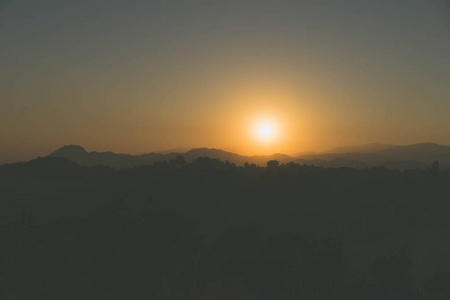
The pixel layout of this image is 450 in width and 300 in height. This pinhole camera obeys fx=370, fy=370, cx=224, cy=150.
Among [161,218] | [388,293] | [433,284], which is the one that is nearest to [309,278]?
[388,293]

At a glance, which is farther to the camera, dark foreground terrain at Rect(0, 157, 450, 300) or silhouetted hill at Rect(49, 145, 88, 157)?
silhouetted hill at Rect(49, 145, 88, 157)

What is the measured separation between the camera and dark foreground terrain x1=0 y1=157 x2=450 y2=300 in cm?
2400

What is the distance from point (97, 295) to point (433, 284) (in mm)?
22402

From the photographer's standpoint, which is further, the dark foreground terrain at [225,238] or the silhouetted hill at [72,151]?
the silhouetted hill at [72,151]

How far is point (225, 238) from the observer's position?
28.1 m

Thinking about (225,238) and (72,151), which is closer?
(225,238)

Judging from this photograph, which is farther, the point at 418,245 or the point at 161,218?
the point at 418,245

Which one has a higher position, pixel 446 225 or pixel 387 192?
pixel 387 192

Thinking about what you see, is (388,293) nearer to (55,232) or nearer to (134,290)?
(134,290)

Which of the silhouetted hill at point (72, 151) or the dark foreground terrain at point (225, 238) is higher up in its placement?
the silhouetted hill at point (72, 151)

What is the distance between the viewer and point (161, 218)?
26984mm

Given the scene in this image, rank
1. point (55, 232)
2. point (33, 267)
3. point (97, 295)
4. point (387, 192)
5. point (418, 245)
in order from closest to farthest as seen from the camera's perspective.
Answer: point (97, 295) < point (33, 267) < point (55, 232) < point (418, 245) < point (387, 192)

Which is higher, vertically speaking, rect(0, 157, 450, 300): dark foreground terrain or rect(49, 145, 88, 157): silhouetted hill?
rect(49, 145, 88, 157): silhouetted hill

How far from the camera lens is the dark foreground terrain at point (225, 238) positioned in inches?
945
